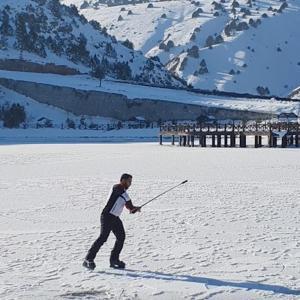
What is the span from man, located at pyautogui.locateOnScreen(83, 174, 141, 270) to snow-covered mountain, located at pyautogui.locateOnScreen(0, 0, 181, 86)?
96195 mm

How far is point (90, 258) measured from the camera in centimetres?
991

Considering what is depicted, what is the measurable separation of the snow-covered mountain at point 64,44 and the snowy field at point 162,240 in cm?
8706

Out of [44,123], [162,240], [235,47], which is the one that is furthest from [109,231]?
[235,47]

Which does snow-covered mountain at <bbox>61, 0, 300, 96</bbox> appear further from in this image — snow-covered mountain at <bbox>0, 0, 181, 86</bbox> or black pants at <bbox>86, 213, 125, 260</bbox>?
black pants at <bbox>86, 213, 125, 260</bbox>

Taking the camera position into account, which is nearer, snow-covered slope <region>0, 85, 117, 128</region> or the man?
the man

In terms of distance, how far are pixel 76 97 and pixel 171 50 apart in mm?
90335

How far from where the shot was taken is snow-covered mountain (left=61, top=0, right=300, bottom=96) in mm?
150125

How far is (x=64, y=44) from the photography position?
116250mm

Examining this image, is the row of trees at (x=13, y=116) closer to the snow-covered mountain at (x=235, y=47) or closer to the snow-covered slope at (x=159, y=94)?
the snow-covered slope at (x=159, y=94)

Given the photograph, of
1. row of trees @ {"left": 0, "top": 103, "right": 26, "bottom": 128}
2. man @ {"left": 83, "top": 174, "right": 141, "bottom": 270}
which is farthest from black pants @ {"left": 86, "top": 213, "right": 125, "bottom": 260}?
row of trees @ {"left": 0, "top": 103, "right": 26, "bottom": 128}

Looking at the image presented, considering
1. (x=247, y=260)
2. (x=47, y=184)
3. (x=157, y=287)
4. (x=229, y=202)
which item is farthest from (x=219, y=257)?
(x=47, y=184)

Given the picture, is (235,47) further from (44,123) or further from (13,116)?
(13,116)

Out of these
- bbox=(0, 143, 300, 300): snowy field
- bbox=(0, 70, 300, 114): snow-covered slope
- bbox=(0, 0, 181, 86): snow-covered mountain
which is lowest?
bbox=(0, 143, 300, 300): snowy field

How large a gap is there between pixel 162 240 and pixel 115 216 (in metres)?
2.29
